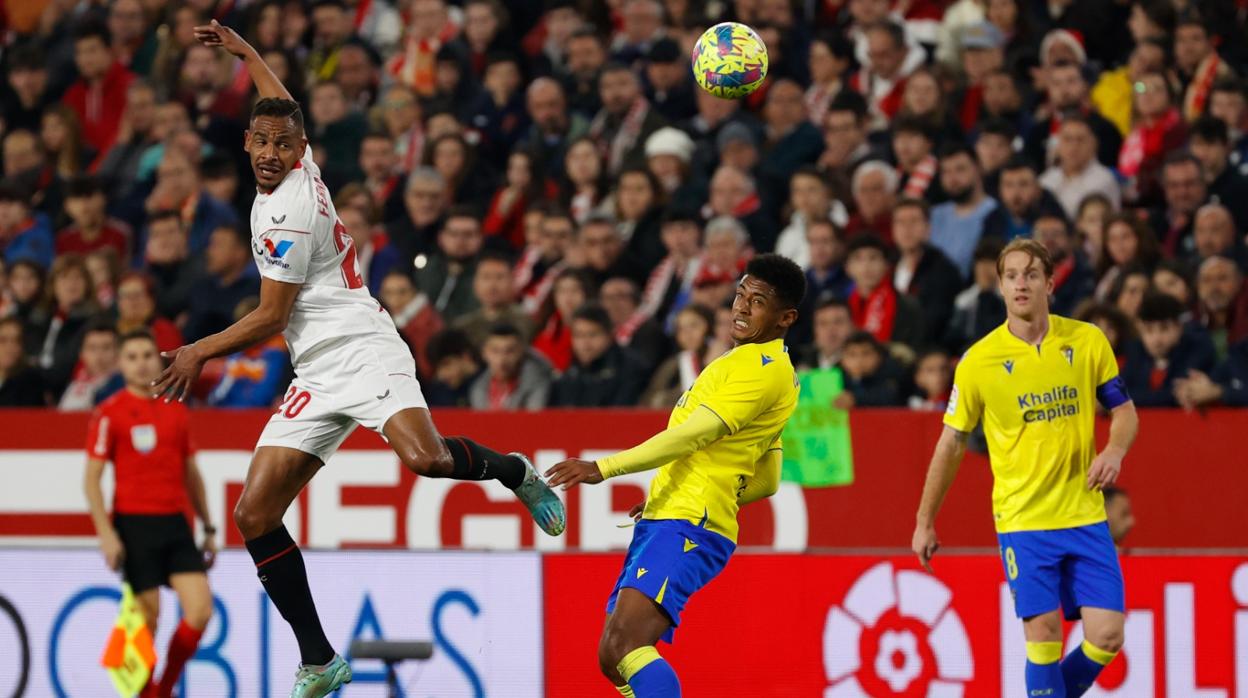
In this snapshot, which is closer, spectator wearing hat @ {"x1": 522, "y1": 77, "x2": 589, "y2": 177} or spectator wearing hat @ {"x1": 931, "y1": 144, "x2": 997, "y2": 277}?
spectator wearing hat @ {"x1": 931, "y1": 144, "x2": 997, "y2": 277}

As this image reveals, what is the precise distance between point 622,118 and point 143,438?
5.35 m

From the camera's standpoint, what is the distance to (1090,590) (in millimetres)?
8570

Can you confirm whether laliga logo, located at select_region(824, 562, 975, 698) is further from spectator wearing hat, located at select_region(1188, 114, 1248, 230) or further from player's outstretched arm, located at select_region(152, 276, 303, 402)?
spectator wearing hat, located at select_region(1188, 114, 1248, 230)

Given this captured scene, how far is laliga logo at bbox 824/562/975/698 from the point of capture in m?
10.0

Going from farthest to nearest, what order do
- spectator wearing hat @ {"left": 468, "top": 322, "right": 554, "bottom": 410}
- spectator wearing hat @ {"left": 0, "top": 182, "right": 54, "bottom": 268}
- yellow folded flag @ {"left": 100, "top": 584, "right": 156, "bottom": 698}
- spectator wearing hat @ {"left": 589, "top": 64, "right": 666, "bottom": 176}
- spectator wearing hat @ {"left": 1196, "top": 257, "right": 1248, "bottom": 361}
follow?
spectator wearing hat @ {"left": 0, "top": 182, "right": 54, "bottom": 268} → spectator wearing hat @ {"left": 589, "top": 64, "right": 666, "bottom": 176} → spectator wearing hat @ {"left": 468, "top": 322, "right": 554, "bottom": 410} → spectator wearing hat @ {"left": 1196, "top": 257, "right": 1248, "bottom": 361} → yellow folded flag @ {"left": 100, "top": 584, "right": 156, "bottom": 698}

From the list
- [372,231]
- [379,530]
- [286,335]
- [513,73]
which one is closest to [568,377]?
[379,530]

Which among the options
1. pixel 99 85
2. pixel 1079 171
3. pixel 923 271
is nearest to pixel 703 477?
pixel 923 271

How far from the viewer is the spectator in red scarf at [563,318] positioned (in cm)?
1362

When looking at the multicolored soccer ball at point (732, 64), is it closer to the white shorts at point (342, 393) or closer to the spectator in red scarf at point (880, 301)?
the white shorts at point (342, 393)

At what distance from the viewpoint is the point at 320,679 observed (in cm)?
818

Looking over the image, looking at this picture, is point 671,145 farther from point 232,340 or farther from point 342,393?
point 232,340

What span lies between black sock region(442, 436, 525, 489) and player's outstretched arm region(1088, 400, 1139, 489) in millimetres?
2429

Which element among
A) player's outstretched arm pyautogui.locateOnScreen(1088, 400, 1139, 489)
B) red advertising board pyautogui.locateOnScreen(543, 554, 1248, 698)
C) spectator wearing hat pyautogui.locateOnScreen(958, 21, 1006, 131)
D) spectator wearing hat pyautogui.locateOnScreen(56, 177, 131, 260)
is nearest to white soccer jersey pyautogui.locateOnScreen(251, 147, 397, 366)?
red advertising board pyautogui.locateOnScreen(543, 554, 1248, 698)

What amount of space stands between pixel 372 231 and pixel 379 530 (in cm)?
279
